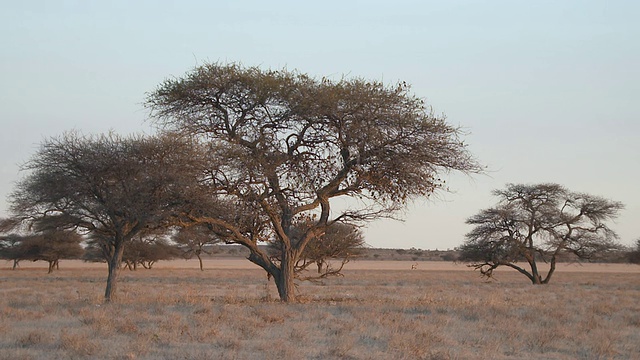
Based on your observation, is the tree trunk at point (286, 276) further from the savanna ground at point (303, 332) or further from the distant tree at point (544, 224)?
the distant tree at point (544, 224)

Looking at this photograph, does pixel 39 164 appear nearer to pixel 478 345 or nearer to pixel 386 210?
pixel 386 210

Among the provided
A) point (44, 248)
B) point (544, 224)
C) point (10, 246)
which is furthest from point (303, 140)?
point (10, 246)

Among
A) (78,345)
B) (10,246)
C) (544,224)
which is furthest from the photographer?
(10,246)

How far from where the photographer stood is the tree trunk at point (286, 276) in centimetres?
2345

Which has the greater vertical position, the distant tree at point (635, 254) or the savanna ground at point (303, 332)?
the distant tree at point (635, 254)

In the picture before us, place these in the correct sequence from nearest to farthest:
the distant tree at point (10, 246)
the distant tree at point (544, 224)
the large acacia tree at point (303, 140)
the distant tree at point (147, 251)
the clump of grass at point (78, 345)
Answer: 1. the clump of grass at point (78, 345)
2. the large acacia tree at point (303, 140)
3. the distant tree at point (544, 224)
4. the distant tree at point (147, 251)
5. the distant tree at point (10, 246)

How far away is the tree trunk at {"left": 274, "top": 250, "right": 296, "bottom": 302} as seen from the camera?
23453 mm

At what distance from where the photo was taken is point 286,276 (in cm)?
2361

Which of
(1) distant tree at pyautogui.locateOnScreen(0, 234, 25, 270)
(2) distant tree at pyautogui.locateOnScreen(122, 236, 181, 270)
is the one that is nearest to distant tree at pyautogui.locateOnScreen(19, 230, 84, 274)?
(1) distant tree at pyautogui.locateOnScreen(0, 234, 25, 270)

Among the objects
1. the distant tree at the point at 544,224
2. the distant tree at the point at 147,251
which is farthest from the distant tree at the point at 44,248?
the distant tree at the point at 544,224

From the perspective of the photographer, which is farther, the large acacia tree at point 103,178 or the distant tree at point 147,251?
the distant tree at point 147,251

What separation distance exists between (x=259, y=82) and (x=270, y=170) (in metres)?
2.74

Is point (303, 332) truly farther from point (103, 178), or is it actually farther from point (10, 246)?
point (10, 246)

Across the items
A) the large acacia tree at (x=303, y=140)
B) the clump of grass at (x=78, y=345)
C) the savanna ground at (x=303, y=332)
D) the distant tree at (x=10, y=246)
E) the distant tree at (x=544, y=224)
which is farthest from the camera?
the distant tree at (x=10, y=246)
